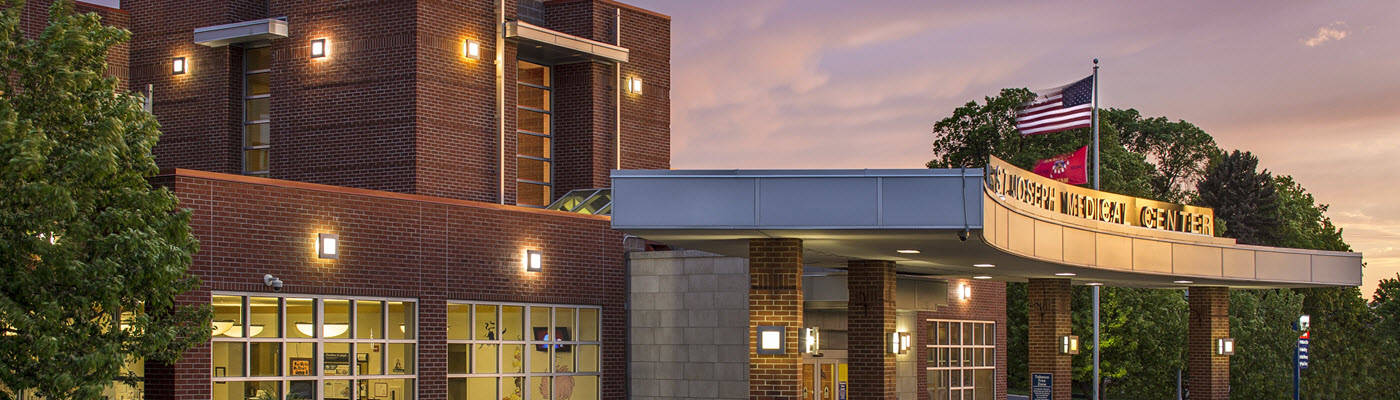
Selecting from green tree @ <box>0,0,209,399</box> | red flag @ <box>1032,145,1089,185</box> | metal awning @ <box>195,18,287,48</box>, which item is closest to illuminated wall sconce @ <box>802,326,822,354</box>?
green tree @ <box>0,0,209,399</box>

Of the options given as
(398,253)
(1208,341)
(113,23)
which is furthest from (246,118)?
(1208,341)

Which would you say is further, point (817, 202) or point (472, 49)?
point (472, 49)

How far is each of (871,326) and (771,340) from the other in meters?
5.74

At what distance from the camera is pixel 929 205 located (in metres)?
20.2

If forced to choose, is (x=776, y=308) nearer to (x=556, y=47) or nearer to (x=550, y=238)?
(x=550, y=238)

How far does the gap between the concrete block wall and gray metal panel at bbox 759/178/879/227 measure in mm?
10018

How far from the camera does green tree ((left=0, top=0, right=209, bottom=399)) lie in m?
18.0

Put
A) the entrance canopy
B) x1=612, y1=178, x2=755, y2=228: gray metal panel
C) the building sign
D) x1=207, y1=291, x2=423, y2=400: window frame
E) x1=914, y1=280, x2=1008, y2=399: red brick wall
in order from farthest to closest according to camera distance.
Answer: x1=914, y1=280, x2=1008, y2=399: red brick wall, x1=207, y1=291, x2=423, y2=400: window frame, the building sign, x1=612, y1=178, x2=755, y2=228: gray metal panel, the entrance canopy

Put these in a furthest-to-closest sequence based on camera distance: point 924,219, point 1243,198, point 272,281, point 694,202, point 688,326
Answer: point 1243,198 < point 688,326 < point 272,281 < point 694,202 < point 924,219

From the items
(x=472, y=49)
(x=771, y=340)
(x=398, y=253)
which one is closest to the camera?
(x=771, y=340)

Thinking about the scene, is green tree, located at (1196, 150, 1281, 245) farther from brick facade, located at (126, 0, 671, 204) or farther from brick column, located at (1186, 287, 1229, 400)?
brick facade, located at (126, 0, 671, 204)

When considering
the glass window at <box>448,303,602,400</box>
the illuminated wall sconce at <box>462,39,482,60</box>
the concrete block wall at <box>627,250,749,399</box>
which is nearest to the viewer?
the glass window at <box>448,303,602,400</box>

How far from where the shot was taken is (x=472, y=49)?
34.8 meters

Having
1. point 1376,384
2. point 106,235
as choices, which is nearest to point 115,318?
point 106,235
